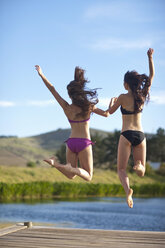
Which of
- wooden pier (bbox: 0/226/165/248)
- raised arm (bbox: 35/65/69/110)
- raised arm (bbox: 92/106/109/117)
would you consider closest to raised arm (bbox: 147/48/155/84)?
raised arm (bbox: 92/106/109/117)

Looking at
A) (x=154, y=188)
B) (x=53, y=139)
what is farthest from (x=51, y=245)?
(x=53, y=139)

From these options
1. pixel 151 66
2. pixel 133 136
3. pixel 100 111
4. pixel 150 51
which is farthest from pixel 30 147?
pixel 133 136

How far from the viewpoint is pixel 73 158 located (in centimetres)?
683

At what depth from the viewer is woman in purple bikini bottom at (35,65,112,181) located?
6.64 meters

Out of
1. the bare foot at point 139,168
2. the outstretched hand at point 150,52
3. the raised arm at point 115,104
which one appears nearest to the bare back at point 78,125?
the raised arm at point 115,104

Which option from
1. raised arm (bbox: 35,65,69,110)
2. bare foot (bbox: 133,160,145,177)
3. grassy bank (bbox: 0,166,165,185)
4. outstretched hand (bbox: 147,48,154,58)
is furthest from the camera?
grassy bank (bbox: 0,166,165,185)

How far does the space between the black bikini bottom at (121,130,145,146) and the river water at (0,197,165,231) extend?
48.0ft

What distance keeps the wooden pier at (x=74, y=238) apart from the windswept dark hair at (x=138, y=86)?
203 centimetres

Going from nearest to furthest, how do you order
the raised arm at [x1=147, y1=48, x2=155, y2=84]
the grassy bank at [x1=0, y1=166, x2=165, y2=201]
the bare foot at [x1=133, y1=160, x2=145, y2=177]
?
the bare foot at [x1=133, y1=160, x2=145, y2=177] < the raised arm at [x1=147, y1=48, x2=155, y2=84] < the grassy bank at [x1=0, y1=166, x2=165, y2=201]

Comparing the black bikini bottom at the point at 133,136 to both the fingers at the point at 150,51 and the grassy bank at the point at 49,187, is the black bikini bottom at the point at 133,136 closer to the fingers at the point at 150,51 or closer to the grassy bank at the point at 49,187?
the fingers at the point at 150,51

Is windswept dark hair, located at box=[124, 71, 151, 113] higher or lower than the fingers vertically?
lower

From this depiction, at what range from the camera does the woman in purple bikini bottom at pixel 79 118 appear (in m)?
6.64

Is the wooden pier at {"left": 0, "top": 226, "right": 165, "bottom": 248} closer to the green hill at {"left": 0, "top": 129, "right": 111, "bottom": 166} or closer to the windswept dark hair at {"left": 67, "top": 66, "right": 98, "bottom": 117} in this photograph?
the windswept dark hair at {"left": 67, "top": 66, "right": 98, "bottom": 117}

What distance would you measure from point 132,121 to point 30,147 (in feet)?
281
